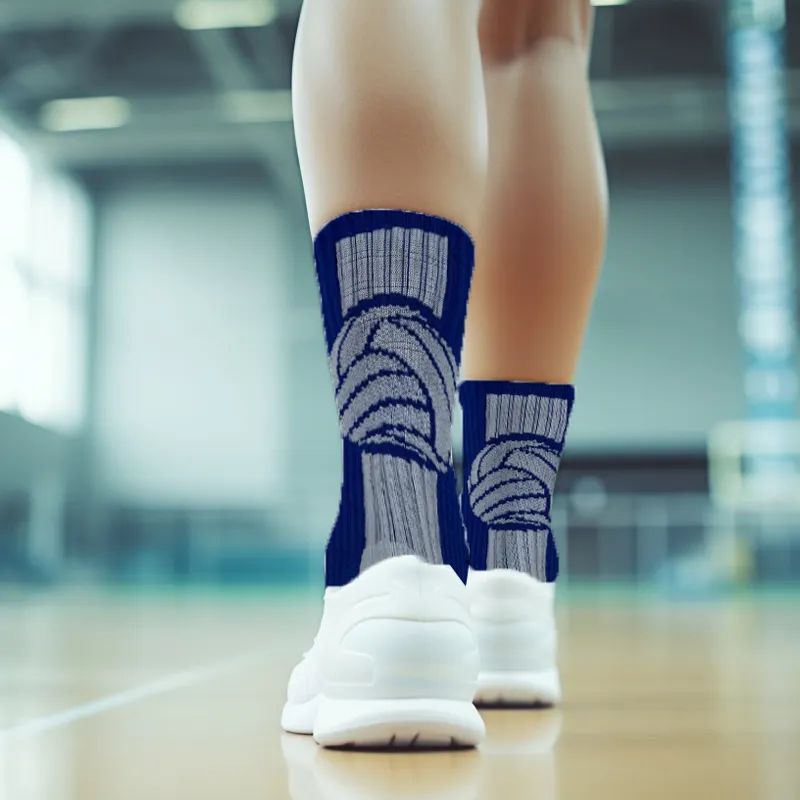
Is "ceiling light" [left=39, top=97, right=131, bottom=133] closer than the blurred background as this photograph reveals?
No

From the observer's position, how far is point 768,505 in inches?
306

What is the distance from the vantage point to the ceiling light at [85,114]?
8172mm

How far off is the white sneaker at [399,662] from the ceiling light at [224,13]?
23.0 feet

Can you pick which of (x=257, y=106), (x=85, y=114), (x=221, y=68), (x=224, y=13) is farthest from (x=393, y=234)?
(x=85, y=114)

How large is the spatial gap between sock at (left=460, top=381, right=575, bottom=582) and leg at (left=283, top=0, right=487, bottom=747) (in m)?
0.16

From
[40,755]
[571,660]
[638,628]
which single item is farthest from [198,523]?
[40,755]

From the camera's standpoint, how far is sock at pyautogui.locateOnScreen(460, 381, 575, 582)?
677 mm

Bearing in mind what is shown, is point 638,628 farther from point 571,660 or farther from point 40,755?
point 40,755

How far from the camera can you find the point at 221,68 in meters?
7.90

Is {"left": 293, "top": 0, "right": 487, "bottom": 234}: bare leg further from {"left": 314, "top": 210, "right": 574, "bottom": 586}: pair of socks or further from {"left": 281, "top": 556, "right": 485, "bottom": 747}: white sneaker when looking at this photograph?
{"left": 281, "top": 556, "right": 485, "bottom": 747}: white sneaker

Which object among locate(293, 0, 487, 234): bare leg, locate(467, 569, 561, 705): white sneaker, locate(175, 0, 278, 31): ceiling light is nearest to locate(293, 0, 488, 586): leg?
locate(293, 0, 487, 234): bare leg

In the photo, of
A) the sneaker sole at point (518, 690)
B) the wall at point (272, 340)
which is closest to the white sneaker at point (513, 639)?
the sneaker sole at point (518, 690)

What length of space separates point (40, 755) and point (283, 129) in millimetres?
8161

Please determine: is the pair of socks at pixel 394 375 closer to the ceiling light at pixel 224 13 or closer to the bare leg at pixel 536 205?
the bare leg at pixel 536 205
